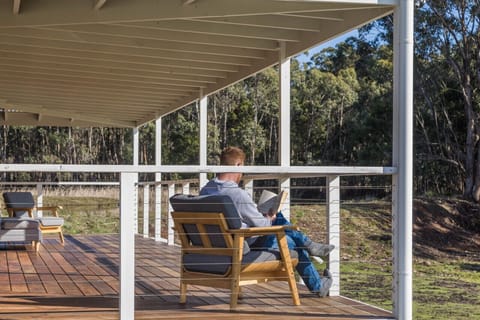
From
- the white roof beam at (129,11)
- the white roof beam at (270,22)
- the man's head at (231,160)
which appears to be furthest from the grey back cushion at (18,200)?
the man's head at (231,160)

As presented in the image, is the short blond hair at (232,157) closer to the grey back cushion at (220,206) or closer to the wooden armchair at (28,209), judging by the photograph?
the grey back cushion at (220,206)

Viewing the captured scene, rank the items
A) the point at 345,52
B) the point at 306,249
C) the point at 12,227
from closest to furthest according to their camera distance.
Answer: the point at 306,249, the point at 12,227, the point at 345,52

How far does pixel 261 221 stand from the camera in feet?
17.0

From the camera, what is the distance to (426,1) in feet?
79.2

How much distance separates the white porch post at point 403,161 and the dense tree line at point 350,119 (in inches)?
734

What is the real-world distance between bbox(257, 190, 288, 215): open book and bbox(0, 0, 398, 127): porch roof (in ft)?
4.51

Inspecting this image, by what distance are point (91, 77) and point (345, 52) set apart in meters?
20.3

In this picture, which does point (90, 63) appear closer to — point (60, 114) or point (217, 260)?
point (217, 260)

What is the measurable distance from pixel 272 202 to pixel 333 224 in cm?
48

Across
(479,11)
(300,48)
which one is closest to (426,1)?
(479,11)

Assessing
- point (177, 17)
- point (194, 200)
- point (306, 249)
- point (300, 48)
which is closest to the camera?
point (194, 200)

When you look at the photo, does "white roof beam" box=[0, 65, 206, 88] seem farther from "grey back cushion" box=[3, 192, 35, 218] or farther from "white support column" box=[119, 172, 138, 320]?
"white support column" box=[119, 172, 138, 320]

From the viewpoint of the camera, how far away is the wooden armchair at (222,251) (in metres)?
4.94

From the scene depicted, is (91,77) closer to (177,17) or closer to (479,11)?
(177,17)
